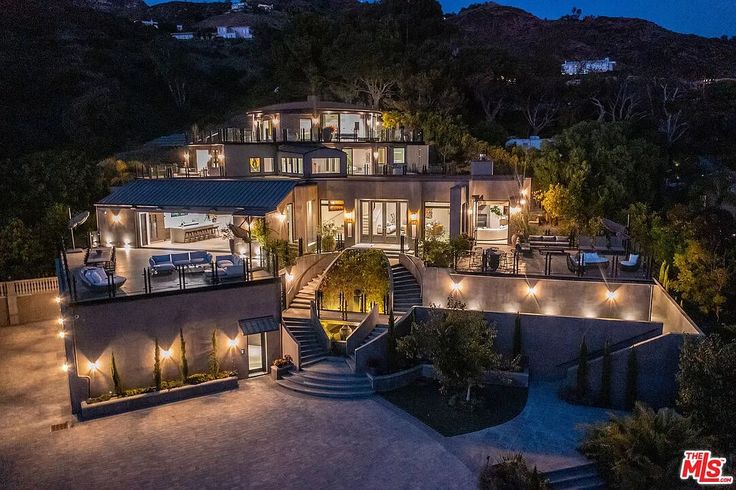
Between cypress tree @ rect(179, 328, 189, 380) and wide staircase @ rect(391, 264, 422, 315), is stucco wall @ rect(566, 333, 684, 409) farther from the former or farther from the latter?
cypress tree @ rect(179, 328, 189, 380)

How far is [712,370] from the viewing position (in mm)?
13547

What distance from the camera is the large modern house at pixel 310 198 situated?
24656 mm

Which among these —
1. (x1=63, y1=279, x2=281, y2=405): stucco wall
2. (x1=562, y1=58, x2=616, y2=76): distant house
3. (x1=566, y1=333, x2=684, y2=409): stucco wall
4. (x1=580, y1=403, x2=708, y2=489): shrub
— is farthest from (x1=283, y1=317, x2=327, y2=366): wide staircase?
(x1=562, y1=58, x2=616, y2=76): distant house

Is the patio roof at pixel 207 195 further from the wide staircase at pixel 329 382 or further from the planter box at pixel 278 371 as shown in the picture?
the wide staircase at pixel 329 382

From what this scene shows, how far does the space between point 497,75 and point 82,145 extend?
39.5 m

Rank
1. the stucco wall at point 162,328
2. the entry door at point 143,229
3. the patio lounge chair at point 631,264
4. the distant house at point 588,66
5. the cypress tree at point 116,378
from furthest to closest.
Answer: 1. the distant house at point 588,66
2. the entry door at point 143,229
3. the patio lounge chair at point 631,264
4. the cypress tree at point 116,378
5. the stucco wall at point 162,328

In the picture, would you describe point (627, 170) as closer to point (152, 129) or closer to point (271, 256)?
point (271, 256)

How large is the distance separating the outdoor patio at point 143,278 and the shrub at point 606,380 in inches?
459

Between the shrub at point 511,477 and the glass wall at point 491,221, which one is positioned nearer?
the shrub at point 511,477

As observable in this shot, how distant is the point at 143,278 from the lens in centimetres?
1925

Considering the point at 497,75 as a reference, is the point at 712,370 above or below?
below

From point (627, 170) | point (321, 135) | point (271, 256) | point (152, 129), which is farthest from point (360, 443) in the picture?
point (152, 129)

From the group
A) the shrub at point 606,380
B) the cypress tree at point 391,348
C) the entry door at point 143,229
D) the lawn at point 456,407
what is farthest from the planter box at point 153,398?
the shrub at point 606,380

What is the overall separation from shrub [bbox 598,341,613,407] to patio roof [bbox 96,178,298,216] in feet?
45.1
